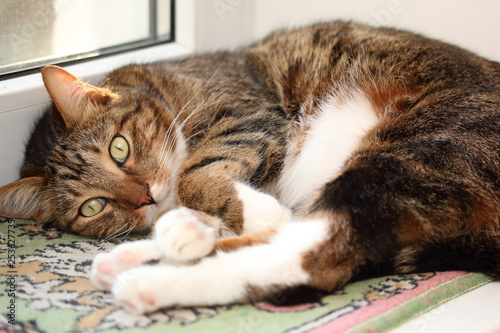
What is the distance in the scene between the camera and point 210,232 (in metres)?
1.29

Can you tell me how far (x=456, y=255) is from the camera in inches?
52.6

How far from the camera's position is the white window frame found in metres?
1.91

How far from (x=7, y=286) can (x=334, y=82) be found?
1.18 m

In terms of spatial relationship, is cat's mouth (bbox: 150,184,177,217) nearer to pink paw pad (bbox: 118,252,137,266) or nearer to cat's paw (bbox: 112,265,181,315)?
pink paw pad (bbox: 118,252,137,266)

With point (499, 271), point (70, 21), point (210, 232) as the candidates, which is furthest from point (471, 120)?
point (70, 21)

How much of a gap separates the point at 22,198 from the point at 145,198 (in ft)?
1.33

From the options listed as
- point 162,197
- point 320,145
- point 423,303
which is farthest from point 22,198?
point 423,303

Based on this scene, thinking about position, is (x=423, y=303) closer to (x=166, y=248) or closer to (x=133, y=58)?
(x=166, y=248)

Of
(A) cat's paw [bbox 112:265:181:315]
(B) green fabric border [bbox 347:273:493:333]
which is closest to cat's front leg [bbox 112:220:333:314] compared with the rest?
(A) cat's paw [bbox 112:265:181:315]

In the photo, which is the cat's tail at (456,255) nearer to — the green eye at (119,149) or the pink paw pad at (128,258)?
the pink paw pad at (128,258)

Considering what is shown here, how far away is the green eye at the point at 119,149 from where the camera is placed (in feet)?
5.44

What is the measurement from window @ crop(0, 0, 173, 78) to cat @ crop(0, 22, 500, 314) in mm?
361

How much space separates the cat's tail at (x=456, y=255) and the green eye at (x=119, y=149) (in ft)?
2.88

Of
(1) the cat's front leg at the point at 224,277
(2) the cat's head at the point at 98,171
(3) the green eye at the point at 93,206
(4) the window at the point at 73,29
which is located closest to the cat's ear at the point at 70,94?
(2) the cat's head at the point at 98,171
